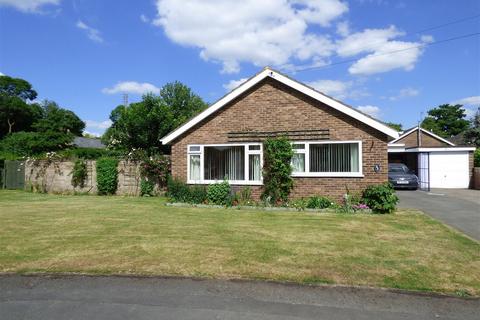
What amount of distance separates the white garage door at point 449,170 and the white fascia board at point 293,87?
49.7ft

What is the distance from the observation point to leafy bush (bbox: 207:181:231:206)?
14156 mm

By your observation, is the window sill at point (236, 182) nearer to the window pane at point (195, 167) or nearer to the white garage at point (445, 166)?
the window pane at point (195, 167)

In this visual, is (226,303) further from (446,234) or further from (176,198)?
(176,198)

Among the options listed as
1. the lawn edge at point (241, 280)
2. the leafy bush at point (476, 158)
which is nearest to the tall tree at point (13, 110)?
the leafy bush at point (476, 158)

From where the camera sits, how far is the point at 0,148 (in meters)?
43.7

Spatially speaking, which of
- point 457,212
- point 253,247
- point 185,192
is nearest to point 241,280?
point 253,247

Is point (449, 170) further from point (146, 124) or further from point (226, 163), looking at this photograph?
point (146, 124)

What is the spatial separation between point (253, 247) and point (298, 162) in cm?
718

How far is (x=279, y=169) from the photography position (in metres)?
13.7

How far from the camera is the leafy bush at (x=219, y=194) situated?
557 inches

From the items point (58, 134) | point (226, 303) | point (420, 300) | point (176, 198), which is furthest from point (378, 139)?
point (58, 134)

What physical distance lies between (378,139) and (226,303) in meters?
10.1

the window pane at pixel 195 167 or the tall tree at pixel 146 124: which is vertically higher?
the tall tree at pixel 146 124

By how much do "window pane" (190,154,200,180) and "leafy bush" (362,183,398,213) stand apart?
6.51 meters
